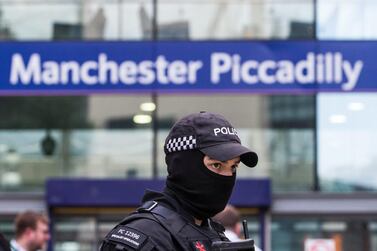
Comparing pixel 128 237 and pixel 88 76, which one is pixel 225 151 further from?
pixel 88 76

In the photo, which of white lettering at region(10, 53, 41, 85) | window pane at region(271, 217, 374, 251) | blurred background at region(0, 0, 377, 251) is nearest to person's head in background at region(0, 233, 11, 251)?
blurred background at region(0, 0, 377, 251)

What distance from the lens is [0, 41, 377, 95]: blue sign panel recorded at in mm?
14383

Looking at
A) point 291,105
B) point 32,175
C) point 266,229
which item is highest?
point 291,105

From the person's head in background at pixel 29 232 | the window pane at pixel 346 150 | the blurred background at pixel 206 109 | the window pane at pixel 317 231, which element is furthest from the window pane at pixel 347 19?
the person's head in background at pixel 29 232

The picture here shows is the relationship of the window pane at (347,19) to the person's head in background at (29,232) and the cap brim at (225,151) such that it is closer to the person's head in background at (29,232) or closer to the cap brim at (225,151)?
the person's head in background at (29,232)

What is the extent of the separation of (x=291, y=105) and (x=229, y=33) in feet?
5.20

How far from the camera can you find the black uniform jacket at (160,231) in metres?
2.25

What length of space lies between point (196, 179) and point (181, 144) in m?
0.11

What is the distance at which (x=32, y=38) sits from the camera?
14570 mm

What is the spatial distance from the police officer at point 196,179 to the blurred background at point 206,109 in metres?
11.4

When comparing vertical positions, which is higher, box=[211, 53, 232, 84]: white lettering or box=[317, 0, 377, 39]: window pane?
box=[317, 0, 377, 39]: window pane

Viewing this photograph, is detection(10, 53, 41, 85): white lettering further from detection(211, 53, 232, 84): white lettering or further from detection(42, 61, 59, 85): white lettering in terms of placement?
detection(211, 53, 232, 84): white lettering

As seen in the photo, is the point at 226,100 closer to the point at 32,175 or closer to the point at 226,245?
the point at 32,175

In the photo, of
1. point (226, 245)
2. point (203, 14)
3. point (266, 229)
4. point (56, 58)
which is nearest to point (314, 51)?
point (203, 14)
